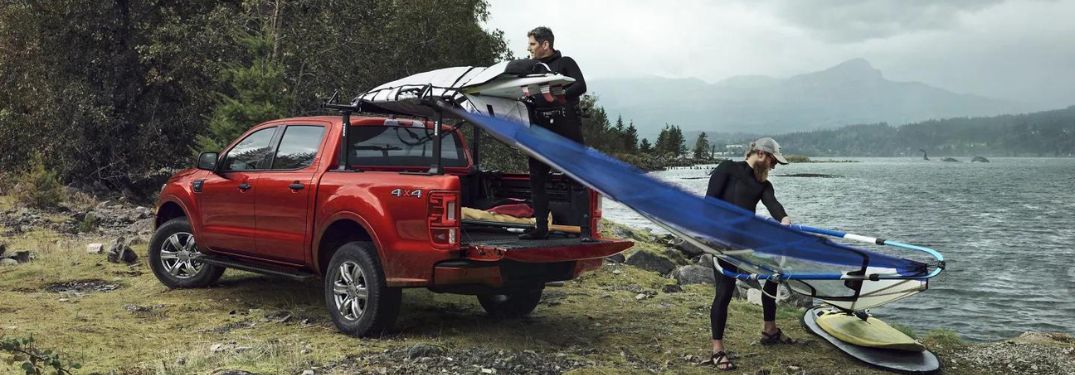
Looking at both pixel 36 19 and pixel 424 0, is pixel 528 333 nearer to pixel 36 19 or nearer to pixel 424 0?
pixel 36 19

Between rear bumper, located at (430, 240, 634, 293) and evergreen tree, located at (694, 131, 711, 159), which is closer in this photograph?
rear bumper, located at (430, 240, 634, 293)

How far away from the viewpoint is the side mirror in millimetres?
8773

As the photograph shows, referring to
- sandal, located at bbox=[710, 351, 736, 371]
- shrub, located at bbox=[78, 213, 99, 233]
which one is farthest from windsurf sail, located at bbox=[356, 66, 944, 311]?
shrub, located at bbox=[78, 213, 99, 233]

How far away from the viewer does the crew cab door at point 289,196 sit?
7738 mm

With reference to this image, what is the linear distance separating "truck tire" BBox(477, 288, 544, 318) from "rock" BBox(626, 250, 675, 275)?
6.02 meters

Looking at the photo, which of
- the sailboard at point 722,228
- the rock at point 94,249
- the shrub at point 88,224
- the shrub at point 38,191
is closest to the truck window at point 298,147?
the sailboard at point 722,228

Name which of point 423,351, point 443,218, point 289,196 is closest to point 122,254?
point 289,196

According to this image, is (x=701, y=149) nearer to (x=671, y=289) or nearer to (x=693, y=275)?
(x=693, y=275)

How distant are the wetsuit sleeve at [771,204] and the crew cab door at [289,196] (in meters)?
3.83

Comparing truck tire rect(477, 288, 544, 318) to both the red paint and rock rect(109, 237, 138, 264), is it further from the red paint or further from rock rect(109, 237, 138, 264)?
rock rect(109, 237, 138, 264)

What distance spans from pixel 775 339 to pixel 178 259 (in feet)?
21.7

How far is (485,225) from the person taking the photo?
767 centimetres

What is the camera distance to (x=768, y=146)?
6.96 metres

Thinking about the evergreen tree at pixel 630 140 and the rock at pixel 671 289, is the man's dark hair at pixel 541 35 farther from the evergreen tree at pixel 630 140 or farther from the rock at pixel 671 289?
the evergreen tree at pixel 630 140
